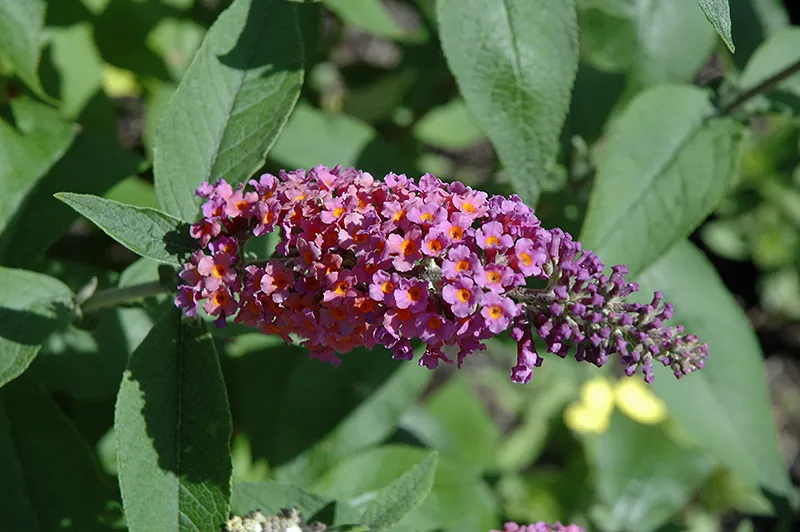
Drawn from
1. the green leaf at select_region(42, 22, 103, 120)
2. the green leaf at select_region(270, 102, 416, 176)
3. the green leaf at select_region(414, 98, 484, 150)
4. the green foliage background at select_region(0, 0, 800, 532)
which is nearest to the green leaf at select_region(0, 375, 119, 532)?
the green foliage background at select_region(0, 0, 800, 532)

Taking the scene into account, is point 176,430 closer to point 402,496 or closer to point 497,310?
point 402,496

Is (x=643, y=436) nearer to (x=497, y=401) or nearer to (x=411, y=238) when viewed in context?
(x=497, y=401)

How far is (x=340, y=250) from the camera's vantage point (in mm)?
1930

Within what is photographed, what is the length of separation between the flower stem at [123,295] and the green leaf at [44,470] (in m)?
0.38

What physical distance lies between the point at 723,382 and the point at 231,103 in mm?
2299

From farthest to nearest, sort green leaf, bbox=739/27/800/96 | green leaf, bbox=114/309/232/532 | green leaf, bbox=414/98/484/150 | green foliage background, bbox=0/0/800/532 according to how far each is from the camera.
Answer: green leaf, bbox=414/98/484/150 → green leaf, bbox=739/27/800/96 → green foliage background, bbox=0/0/800/532 → green leaf, bbox=114/309/232/532

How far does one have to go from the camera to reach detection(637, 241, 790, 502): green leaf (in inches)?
131

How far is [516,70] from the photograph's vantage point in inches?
94.0

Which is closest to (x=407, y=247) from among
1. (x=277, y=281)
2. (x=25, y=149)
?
(x=277, y=281)

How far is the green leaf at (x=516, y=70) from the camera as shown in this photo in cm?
236

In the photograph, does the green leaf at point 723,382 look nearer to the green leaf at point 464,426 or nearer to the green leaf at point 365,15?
the green leaf at point 464,426

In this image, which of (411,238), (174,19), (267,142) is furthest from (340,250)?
(174,19)

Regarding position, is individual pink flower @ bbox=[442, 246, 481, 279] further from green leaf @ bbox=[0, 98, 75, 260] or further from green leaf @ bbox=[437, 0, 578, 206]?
green leaf @ bbox=[0, 98, 75, 260]

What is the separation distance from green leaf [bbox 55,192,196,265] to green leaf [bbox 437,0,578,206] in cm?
91
